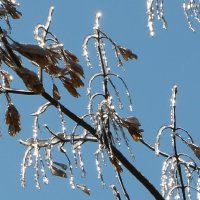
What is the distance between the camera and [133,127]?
2268 mm

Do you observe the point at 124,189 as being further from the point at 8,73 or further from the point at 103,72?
the point at 8,73

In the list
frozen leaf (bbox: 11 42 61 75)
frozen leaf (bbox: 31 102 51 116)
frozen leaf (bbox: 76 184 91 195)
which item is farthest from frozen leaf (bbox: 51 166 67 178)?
frozen leaf (bbox: 11 42 61 75)

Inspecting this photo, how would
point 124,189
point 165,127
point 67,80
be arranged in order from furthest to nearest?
point 165,127, point 124,189, point 67,80

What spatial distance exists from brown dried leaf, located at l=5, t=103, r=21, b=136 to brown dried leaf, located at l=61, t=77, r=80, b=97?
231 millimetres

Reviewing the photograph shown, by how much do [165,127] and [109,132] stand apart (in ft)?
1.09

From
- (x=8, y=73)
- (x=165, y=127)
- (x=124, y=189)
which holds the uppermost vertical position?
(x=8, y=73)

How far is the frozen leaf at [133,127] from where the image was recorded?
227 cm

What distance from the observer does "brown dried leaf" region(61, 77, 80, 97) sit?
6.60 feet

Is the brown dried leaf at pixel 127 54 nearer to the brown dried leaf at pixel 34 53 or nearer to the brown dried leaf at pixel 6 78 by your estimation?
the brown dried leaf at pixel 6 78

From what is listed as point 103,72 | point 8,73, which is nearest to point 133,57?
point 103,72

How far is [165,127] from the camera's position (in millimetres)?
2393

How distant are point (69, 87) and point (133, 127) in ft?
1.23

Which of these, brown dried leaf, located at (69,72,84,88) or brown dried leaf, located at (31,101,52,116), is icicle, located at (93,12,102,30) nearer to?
brown dried leaf, located at (31,101,52,116)

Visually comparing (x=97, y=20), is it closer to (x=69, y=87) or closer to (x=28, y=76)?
(x=69, y=87)
